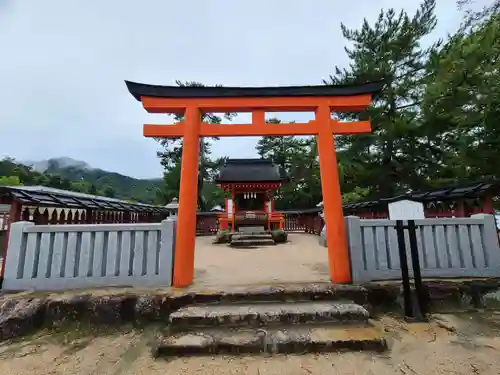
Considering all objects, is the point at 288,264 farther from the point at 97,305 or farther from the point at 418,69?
the point at 418,69

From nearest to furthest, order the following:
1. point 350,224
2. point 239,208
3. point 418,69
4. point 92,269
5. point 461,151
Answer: point 92,269 → point 350,224 → point 461,151 → point 418,69 → point 239,208

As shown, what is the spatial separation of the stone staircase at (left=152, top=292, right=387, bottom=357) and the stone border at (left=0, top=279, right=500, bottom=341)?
0.11 metres

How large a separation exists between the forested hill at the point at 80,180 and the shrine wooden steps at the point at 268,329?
23405 millimetres

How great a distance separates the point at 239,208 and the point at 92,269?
10.0 metres

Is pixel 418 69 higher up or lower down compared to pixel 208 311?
higher up

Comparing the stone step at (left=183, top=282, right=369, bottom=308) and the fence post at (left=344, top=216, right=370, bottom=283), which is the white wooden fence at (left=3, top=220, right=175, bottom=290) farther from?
the fence post at (left=344, top=216, right=370, bottom=283)

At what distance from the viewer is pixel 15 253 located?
328 centimetres

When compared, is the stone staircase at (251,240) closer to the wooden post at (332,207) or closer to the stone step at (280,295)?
the wooden post at (332,207)

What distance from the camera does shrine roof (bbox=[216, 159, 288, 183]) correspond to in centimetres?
1267

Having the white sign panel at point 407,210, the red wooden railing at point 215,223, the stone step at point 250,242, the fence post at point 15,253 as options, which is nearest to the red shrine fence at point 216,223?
the red wooden railing at point 215,223

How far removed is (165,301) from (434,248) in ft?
12.6

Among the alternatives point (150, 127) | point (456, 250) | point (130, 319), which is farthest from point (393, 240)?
point (150, 127)

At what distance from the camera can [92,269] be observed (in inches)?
134

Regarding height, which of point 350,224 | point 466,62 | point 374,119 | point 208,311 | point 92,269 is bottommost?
point 208,311
